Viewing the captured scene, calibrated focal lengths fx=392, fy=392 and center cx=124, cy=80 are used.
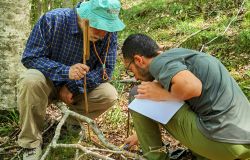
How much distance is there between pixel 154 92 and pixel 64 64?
49.3 inches

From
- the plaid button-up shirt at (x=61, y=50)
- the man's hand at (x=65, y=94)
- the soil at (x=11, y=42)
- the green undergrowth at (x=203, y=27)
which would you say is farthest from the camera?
the green undergrowth at (x=203, y=27)

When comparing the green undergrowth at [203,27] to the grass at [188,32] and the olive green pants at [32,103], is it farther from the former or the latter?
the olive green pants at [32,103]

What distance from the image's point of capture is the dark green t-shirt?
8.80ft

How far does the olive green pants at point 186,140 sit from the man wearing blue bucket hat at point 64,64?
2.59ft

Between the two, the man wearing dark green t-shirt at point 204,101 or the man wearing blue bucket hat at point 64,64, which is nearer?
the man wearing dark green t-shirt at point 204,101

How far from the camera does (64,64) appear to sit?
3.85 meters

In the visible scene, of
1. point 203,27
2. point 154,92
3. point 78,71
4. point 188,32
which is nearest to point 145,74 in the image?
point 154,92

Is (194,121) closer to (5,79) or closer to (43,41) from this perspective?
(43,41)

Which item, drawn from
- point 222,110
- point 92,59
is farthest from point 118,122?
point 222,110

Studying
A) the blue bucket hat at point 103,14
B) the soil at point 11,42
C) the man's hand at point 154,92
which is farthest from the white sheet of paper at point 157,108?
the soil at point 11,42

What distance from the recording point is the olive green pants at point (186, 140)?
2748 mm

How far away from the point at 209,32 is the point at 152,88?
3.32 metres

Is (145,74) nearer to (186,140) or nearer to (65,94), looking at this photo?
(186,140)

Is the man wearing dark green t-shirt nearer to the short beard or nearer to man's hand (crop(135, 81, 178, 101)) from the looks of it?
man's hand (crop(135, 81, 178, 101))
